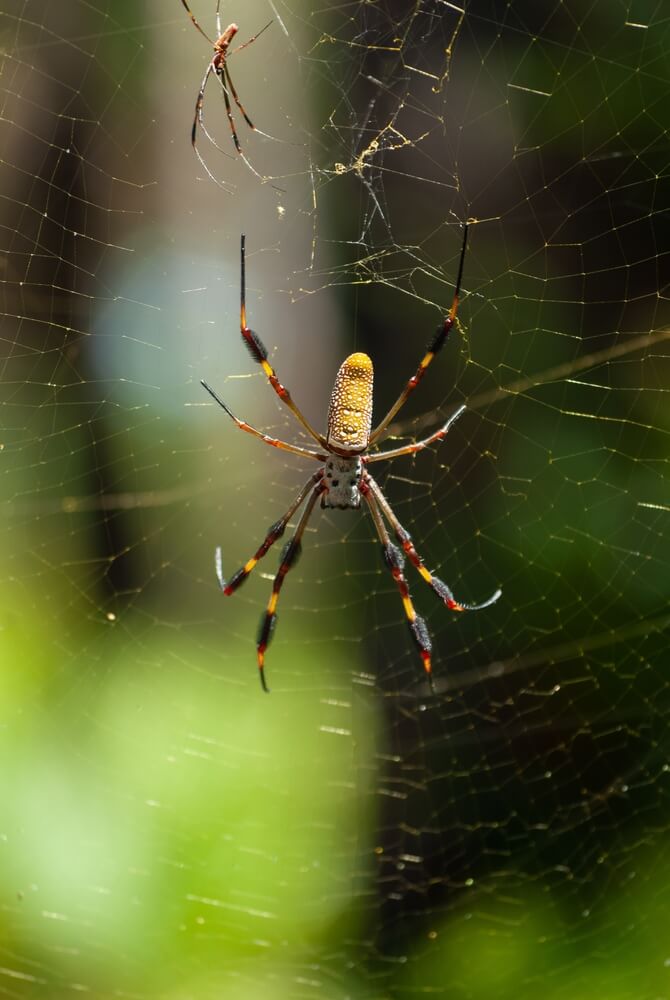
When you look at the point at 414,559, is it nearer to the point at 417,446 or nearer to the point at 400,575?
the point at 400,575

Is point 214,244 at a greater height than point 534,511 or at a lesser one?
greater

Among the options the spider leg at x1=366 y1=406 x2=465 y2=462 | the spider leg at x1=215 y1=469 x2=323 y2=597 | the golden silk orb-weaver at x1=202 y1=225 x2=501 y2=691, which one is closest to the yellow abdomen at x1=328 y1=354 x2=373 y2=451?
the golden silk orb-weaver at x1=202 y1=225 x2=501 y2=691

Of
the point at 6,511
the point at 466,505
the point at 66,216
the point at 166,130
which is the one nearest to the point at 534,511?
the point at 466,505

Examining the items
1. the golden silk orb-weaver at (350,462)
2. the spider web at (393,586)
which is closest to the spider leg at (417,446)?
the golden silk orb-weaver at (350,462)

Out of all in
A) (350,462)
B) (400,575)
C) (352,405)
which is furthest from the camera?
(400,575)

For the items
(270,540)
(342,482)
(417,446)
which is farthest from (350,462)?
(270,540)

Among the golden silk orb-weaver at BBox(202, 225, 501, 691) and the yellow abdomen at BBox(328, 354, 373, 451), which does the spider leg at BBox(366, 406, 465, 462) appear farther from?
the yellow abdomen at BBox(328, 354, 373, 451)

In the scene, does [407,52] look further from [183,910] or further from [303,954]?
[303,954]
